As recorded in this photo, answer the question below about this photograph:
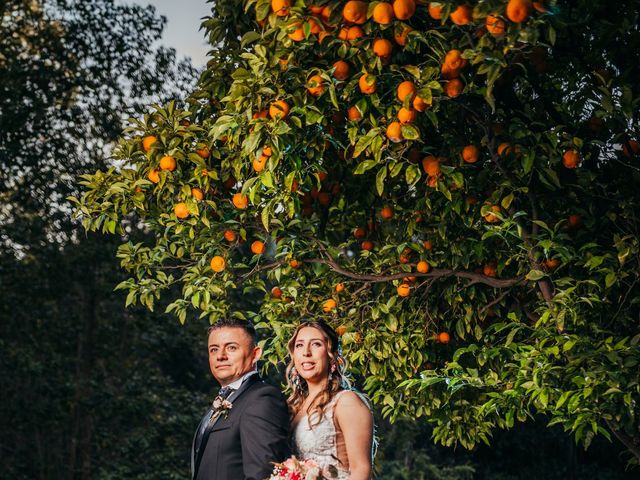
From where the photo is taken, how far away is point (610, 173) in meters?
4.26

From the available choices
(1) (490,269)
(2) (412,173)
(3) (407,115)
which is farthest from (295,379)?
(1) (490,269)

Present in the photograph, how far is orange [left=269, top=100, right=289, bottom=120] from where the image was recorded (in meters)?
3.56

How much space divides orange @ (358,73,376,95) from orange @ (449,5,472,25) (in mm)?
542

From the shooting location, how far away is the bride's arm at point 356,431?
302cm

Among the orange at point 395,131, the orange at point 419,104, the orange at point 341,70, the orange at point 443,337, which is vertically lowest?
the orange at point 443,337

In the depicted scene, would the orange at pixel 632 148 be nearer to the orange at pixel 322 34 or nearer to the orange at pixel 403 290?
the orange at pixel 403 290

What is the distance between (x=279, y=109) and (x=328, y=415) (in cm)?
134

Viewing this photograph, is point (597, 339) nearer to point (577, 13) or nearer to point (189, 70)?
point (577, 13)

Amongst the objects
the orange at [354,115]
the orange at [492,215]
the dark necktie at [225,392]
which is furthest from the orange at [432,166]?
the dark necktie at [225,392]

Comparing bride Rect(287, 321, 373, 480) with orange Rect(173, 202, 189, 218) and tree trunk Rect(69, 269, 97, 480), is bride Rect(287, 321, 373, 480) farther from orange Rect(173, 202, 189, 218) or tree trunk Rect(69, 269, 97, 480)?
tree trunk Rect(69, 269, 97, 480)

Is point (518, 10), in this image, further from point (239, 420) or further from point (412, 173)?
point (239, 420)

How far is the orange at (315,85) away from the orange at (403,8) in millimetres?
504

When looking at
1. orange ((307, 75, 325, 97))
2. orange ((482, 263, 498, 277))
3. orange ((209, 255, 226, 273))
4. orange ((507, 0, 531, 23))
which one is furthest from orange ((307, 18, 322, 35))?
orange ((482, 263, 498, 277))

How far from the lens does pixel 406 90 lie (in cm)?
346
